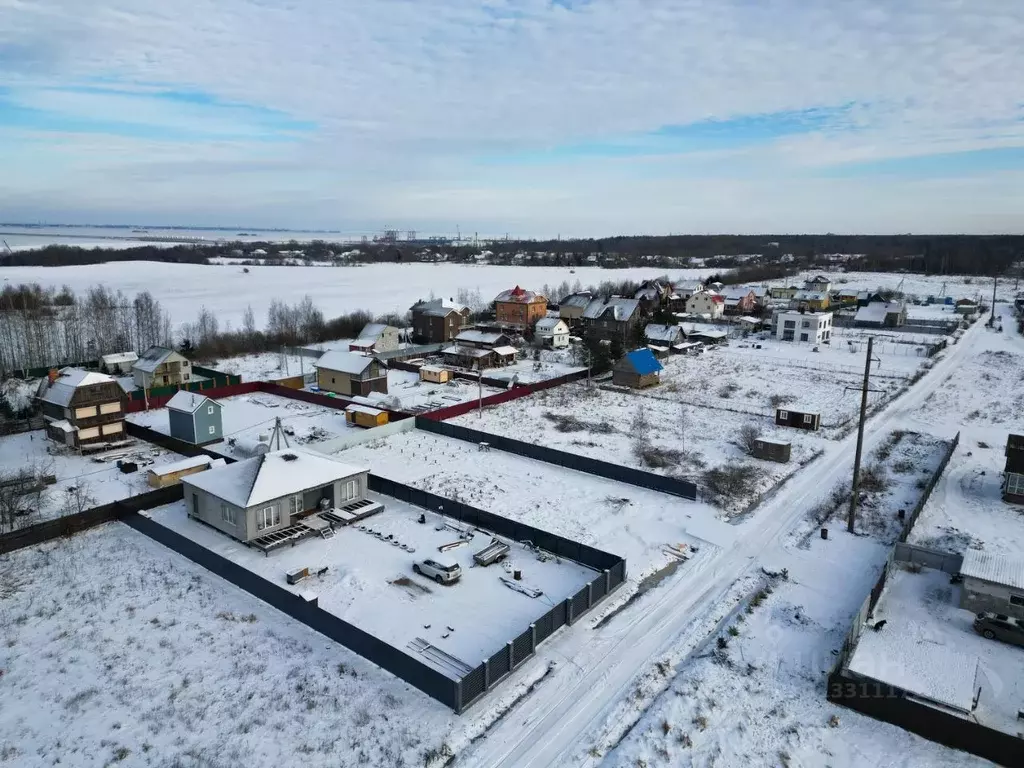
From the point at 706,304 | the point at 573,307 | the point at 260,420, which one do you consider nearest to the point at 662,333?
the point at 573,307

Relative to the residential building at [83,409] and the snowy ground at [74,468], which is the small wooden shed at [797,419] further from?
the residential building at [83,409]

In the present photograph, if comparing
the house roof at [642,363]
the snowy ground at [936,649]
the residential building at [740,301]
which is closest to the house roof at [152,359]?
the house roof at [642,363]

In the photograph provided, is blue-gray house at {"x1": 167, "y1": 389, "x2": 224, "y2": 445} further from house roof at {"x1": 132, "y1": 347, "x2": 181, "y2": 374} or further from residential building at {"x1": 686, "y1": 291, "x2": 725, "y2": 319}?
residential building at {"x1": 686, "y1": 291, "x2": 725, "y2": 319}

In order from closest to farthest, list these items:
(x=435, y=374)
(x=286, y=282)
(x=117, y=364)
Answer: (x=435, y=374) < (x=117, y=364) < (x=286, y=282)

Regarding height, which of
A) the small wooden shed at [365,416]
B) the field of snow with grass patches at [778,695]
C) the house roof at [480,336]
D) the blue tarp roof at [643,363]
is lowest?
the field of snow with grass patches at [778,695]

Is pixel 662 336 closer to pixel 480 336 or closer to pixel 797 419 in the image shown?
pixel 480 336

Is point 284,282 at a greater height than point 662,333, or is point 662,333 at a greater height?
point 284,282

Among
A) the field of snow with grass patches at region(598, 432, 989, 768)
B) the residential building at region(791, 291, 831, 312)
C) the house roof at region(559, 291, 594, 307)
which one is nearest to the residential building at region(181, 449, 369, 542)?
the field of snow with grass patches at region(598, 432, 989, 768)
